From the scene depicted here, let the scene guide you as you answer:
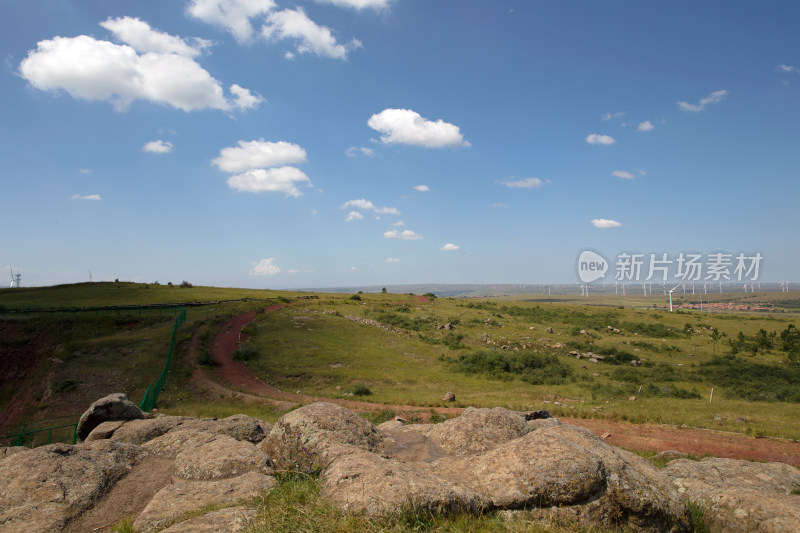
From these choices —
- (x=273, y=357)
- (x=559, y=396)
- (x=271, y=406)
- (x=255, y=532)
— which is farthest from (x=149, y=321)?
(x=255, y=532)

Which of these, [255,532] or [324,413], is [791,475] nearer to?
[324,413]

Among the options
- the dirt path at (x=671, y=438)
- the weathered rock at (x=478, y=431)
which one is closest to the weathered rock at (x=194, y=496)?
the weathered rock at (x=478, y=431)

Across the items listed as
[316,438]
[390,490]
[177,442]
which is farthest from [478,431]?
[177,442]

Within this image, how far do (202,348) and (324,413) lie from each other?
3065 cm

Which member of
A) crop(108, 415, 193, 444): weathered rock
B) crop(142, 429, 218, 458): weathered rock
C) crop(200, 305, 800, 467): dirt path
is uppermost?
crop(142, 429, 218, 458): weathered rock

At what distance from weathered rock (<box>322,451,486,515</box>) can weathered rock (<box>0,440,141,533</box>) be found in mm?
5492

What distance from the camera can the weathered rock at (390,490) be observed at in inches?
224

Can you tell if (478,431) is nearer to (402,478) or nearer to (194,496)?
(402,478)

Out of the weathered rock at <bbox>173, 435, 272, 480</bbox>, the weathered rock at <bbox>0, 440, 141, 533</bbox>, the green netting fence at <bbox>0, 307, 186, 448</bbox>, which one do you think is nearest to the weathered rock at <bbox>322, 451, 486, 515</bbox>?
the weathered rock at <bbox>173, 435, 272, 480</bbox>

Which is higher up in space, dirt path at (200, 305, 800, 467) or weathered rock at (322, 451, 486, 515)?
weathered rock at (322, 451, 486, 515)

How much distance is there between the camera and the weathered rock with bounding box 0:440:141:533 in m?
7.67

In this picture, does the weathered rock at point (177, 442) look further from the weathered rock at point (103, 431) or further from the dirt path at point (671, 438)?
the dirt path at point (671, 438)

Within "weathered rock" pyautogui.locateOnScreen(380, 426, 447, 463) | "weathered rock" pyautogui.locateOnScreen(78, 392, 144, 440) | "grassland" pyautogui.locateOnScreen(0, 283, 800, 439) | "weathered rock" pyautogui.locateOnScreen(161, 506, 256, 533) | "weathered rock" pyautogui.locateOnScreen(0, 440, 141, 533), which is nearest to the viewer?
"weathered rock" pyautogui.locateOnScreen(161, 506, 256, 533)

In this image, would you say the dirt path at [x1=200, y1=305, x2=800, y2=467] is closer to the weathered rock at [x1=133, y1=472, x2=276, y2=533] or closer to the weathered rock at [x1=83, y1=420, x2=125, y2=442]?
the weathered rock at [x1=83, y1=420, x2=125, y2=442]
